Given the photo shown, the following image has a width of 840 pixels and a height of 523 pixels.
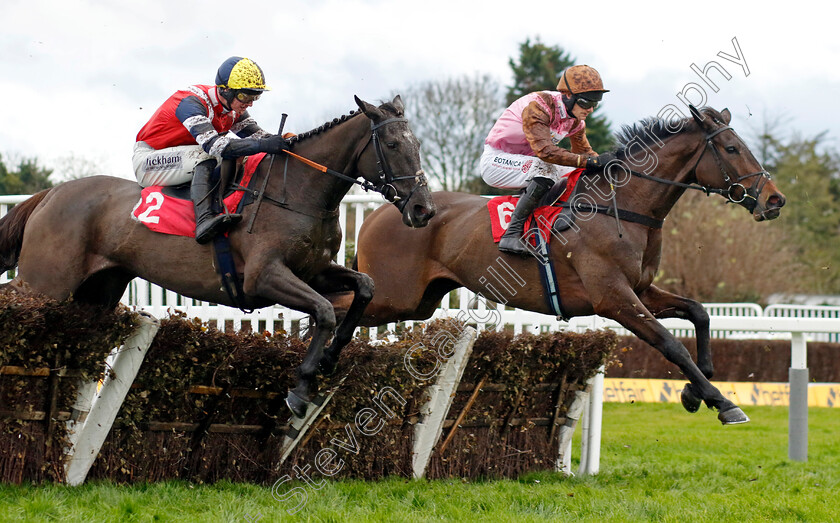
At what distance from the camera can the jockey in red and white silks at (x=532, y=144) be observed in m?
5.88

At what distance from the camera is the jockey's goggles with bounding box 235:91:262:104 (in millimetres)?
5203

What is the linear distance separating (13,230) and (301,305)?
2.17 meters

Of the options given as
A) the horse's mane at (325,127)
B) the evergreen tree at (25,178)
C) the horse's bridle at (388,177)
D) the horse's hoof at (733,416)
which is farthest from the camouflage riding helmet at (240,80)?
the evergreen tree at (25,178)

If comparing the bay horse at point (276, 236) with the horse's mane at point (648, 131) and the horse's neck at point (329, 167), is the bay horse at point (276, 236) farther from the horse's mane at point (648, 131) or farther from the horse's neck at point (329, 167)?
the horse's mane at point (648, 131)

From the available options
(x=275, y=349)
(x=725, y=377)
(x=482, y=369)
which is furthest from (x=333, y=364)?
(x=725, y=377)

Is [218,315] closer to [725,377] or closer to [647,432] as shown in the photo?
[647,432]

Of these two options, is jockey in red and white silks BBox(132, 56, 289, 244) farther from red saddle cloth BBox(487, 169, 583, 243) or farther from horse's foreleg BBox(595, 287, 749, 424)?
horse's foreleg BBox(595, 287, 749, 424)

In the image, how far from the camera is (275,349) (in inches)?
189

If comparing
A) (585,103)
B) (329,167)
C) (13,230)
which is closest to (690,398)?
(585,103)

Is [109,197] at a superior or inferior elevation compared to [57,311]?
superior

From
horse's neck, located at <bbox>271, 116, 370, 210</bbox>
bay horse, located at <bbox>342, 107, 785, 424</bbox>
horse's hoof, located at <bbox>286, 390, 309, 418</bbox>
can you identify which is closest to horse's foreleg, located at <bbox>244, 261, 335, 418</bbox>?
horse's hoof, located at <bbox>286, 390, 309, 418</bbox>

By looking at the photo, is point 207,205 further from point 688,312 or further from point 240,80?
point 688,312

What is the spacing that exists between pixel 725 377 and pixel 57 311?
11.8 meters

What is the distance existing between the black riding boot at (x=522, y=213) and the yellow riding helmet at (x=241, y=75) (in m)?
1.80
